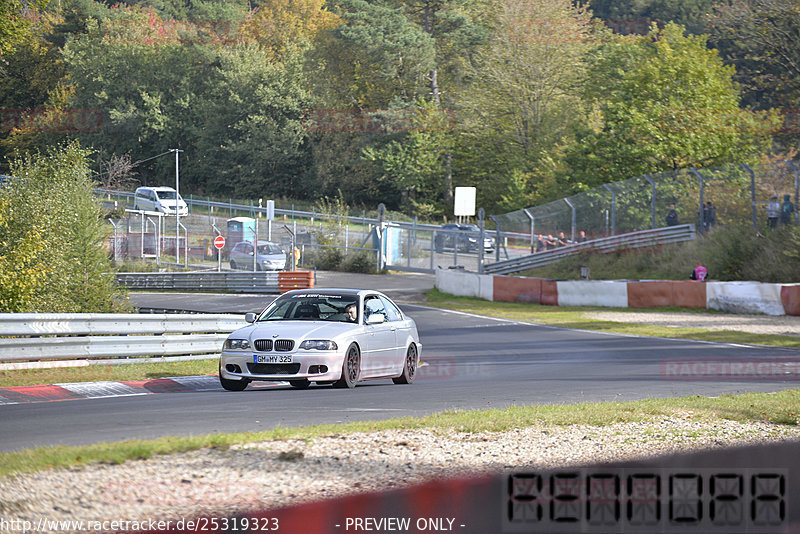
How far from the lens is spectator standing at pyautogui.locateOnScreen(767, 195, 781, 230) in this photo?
30.7 meters

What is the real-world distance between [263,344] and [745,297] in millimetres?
18521

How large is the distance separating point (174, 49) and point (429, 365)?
256 feet

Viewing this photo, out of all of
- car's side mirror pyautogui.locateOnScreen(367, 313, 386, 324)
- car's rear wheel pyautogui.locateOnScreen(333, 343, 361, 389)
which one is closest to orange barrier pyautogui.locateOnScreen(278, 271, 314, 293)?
car's side mirror pyautogui.locateOnScreen(367, 313, 386, 324)

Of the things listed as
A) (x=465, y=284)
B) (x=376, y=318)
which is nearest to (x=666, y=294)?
(x=465, y=284)

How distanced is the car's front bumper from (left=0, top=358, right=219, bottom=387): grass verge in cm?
260

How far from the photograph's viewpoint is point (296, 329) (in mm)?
12852

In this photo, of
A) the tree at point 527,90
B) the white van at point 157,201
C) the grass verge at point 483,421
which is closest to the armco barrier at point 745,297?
the grass verge at point 483,421

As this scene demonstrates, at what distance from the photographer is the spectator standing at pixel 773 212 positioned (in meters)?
30.7

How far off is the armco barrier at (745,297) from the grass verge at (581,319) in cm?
55

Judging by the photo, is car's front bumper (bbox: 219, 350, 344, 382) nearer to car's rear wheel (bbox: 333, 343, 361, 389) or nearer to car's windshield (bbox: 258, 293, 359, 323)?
car's rear wheel (bbox: 333, 343, 361, 389)

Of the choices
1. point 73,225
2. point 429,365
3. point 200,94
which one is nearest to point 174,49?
point 200,94

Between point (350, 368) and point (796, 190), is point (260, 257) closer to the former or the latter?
point (796, 190)

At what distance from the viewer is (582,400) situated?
12.3m

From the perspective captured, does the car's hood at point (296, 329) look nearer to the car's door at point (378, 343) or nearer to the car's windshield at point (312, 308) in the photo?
the car's windshield at point (312, 308)
